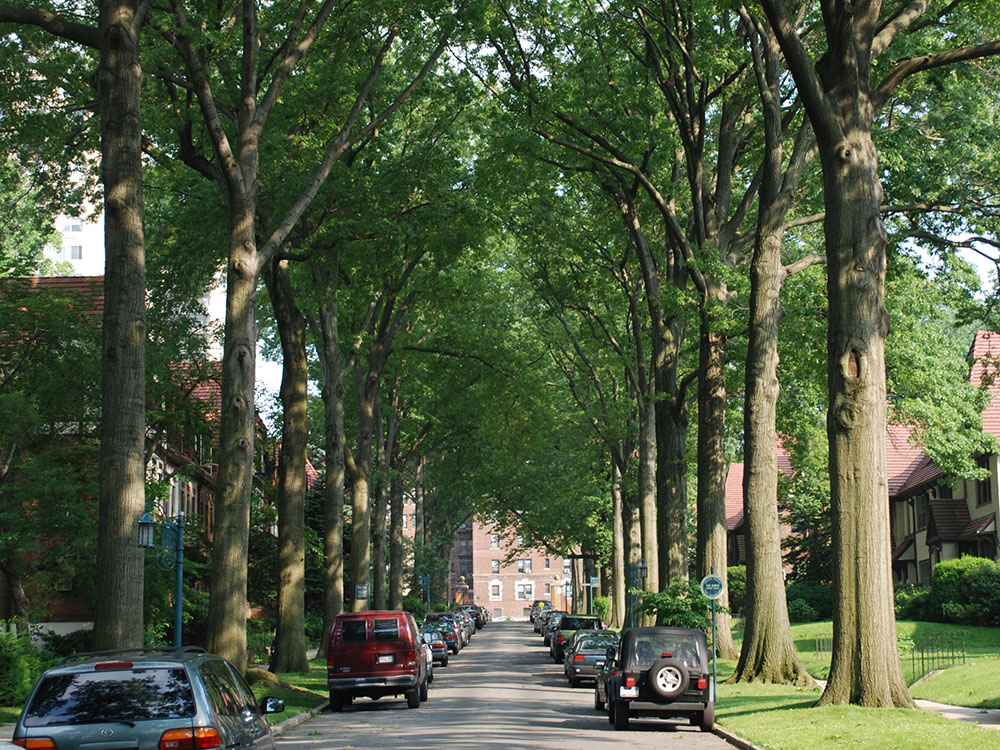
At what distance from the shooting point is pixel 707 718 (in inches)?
767

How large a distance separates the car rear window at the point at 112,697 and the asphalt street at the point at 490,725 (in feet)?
25.5

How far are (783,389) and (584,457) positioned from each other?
72.4 ft

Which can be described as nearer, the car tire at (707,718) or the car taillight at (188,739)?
the car taillight at (188,739)

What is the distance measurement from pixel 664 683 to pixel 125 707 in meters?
12.3

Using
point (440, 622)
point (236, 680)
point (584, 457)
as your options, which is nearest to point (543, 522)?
point (584, 457)

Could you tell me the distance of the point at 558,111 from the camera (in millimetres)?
27219

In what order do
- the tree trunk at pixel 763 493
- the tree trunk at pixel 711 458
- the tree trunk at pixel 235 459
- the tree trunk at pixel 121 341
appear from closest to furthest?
the tree trunk at pixel 121 341
the tree trunk at pixel 235 459
the tree trunk at pixel 763 493
the tree trunk at pixel 711 458

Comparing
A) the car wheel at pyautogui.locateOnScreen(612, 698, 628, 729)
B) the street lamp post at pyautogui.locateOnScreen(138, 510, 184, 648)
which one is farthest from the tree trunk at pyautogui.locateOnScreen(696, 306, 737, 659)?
the street lamp post at pyautogui.locateOnScreen(138, 510, 184, 648)

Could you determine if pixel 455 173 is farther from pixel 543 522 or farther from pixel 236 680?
pixel 543 522

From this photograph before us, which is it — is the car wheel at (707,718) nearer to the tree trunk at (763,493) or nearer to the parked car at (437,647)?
the tree trunk at (763,493)

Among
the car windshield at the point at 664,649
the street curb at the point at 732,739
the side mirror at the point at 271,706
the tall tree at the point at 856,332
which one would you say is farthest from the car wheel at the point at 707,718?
the side mirror at the point at 271,706

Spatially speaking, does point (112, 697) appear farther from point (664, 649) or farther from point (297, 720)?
point (297, 720)

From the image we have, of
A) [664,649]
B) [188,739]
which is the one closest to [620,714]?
[664,649]

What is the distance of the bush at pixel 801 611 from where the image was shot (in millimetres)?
53125
